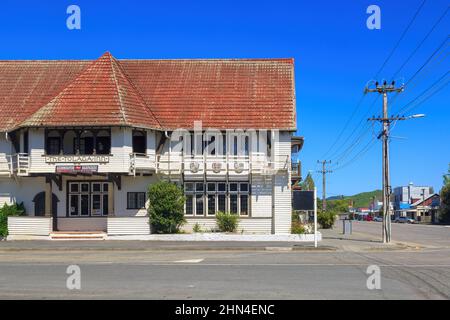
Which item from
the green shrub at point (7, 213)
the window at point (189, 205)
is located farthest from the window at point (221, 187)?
the green shrub at point (7, 213)

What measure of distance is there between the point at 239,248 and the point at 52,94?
17.2m

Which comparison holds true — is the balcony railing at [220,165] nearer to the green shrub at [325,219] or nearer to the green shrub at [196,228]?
the green shrub at [196,228]

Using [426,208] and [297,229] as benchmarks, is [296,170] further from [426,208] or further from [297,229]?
[426,208]

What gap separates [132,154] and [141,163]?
758 millimetres

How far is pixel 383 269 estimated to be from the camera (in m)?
17.7

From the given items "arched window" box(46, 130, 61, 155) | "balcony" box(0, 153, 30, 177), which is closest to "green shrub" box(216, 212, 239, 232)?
"arched window" box(46, 130, 61, 155)

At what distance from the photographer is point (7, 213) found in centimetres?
3362

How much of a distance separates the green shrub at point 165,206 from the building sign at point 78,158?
3017mm

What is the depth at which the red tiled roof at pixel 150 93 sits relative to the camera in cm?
3362

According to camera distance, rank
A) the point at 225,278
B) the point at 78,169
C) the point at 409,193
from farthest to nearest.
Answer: the point at 409,193
the point at 78,169
the point at 225,278

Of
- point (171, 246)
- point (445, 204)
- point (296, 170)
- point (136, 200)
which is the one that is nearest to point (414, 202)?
point (445, 204)

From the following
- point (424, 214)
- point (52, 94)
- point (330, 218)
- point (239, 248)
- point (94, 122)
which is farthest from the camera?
point (424, 214)
